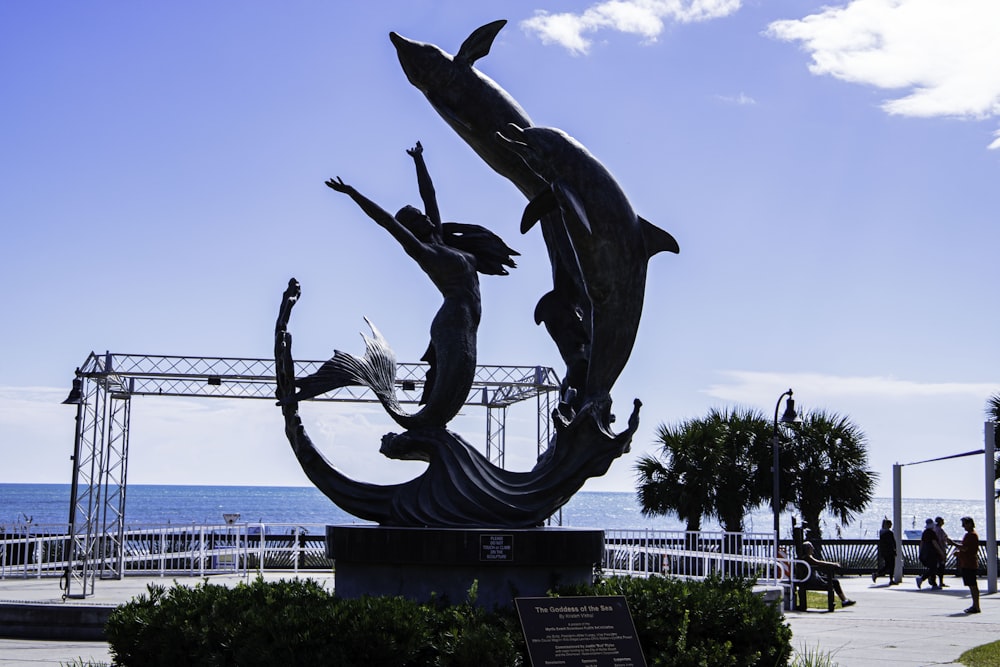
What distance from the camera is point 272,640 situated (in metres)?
6.89

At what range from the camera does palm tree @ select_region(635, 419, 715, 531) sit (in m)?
26.6

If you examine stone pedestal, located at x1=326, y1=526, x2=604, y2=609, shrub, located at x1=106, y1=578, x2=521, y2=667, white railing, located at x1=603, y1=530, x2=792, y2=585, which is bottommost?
white railing, located at x1=603, y1=530, x2=792, y2=585

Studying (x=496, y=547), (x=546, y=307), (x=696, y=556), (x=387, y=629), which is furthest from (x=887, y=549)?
(x=387, y=629)

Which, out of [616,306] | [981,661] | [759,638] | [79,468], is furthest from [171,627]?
[79,468]

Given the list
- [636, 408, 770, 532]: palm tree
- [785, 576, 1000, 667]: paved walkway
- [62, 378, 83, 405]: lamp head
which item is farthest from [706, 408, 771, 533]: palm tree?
[62, 378, 83, 405]: lamp head

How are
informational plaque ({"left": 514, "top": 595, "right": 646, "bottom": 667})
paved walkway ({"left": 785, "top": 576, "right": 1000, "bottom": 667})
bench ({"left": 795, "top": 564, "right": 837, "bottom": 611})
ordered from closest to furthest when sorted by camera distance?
informational plaque ({"left": 514, "top": 595, "right": 646, "bottom": 667}), paved walkway ({"left": 785, "top": 576, "right": 1000, "bottom": 667}), bench ({"left": 795, "top": 564, "right": 837, "bottom": 611})

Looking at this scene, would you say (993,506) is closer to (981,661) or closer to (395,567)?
(981,661)

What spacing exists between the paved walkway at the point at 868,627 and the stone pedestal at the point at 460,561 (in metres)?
2.47

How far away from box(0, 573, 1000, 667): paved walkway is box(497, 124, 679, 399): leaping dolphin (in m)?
3.16

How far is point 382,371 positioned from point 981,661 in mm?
6477

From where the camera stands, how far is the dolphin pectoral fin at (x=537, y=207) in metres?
9.96

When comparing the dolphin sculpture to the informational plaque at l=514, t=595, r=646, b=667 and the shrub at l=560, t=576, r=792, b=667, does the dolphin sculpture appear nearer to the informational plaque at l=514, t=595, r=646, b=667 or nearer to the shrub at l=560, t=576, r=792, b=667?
the shrub at l=560, t=576, r=792, b=667

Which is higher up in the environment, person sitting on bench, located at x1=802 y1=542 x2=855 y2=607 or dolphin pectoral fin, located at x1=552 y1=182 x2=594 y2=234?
dolphin pectoral fin, located at x1=552 y1=182 x2=594 y2=234

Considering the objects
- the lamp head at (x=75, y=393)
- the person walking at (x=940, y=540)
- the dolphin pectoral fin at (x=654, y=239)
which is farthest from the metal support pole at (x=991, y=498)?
the lamp head at (x=75, y=393)
